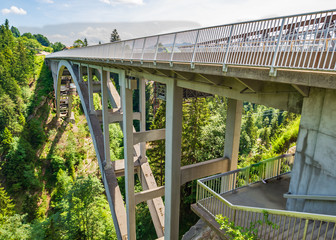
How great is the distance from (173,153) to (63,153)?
94.9ft

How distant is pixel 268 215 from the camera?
451 cm

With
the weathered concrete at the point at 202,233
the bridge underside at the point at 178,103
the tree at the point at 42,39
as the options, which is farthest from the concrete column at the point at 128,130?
the tree at the point at 42,39

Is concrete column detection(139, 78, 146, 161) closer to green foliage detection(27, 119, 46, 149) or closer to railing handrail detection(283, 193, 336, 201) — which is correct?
railing handrail detection(283, 193, 336, 201)

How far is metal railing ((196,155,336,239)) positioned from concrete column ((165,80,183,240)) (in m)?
0.83

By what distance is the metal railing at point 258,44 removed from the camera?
9.30 feet

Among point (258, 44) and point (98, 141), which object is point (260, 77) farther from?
point (98, 141)

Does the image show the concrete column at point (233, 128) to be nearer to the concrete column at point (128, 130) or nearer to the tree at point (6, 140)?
the concrete column at point (128, 130)

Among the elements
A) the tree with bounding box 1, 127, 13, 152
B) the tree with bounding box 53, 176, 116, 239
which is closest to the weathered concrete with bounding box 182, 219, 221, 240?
the tree with bounding box 53, 176, 116, 239

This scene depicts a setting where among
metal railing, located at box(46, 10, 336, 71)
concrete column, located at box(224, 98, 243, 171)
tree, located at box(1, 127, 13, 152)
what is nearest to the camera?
metal railing, located at box(46, 10, 336, 71)

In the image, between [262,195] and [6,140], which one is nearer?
[262,195]

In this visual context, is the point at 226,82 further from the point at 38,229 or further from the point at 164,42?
the point at 38,229

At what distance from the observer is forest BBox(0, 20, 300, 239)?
51.0 ft

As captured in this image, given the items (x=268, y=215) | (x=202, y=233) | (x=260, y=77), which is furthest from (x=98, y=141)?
(x=260, y=77)

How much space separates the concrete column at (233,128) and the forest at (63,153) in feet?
21.5
